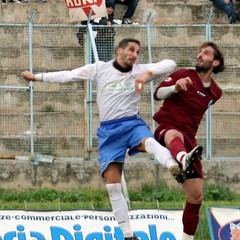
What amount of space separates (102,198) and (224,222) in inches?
116

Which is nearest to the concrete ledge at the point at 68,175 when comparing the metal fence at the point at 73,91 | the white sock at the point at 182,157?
the metal fence at the point at 73,91

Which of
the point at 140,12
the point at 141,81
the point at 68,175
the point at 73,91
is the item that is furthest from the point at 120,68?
the point at 140,12

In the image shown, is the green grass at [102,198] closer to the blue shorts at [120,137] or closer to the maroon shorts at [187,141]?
the maroon shorts at [187,141]

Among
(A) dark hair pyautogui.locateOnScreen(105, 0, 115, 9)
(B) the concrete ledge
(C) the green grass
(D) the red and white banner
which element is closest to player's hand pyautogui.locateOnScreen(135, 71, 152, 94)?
(C) the green grass

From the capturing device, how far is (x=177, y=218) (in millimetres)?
14289

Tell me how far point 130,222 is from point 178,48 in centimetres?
533

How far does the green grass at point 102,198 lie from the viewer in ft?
52.2

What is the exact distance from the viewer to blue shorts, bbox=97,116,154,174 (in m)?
12.8

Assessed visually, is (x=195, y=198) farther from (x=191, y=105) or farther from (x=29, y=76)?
(x=29, y=76)

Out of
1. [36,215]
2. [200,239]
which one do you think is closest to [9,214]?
[36,215]

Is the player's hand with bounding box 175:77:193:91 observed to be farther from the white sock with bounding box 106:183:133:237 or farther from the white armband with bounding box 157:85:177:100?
the white sock with bounding box 106:183:133:237

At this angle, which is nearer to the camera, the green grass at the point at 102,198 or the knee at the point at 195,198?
the knee at the point at 195,198

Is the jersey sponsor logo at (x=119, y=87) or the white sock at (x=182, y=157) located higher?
the jersey sponsor logo at (x=119, y=87)

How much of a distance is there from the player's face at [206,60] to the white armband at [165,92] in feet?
1.73
